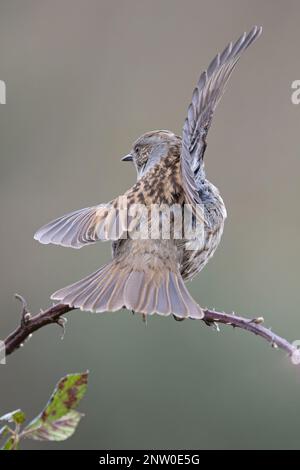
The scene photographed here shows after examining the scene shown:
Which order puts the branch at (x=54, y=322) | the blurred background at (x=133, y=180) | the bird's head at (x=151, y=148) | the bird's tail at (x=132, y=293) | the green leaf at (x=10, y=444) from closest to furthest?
the green leaf at (x=10, y=444) → the branch at (x=54, y=322) → the bird's tail at (x=132, y=293) → the bird's head at (x=151, y=148) → the blurred background at (x=133, y=180)

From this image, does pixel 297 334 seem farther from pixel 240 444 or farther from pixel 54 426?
pixel 54 426

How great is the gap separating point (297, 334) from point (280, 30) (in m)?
3.61

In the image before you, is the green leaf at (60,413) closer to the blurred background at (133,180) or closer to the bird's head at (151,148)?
the bird's head at (151,148)

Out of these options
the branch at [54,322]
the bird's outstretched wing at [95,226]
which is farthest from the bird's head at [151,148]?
the branch at [54,322]

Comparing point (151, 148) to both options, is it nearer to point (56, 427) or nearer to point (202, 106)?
point (202, 106)

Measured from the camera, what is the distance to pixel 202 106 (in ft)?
10.4

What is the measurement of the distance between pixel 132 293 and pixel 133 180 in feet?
14.1

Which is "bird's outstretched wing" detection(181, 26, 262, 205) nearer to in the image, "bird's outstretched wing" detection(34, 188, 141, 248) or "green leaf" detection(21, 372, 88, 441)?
"bird's outstretched wing" detection(34, 188, 141, 248)

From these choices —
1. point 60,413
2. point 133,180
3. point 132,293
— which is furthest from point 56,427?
point 133,180

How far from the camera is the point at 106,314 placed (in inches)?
239

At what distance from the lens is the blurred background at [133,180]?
5656 mm

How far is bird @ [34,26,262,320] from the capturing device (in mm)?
3000

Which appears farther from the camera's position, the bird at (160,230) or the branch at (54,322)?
the bird at (160,230)

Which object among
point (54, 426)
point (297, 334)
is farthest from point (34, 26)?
Answer: point (54, 426)
